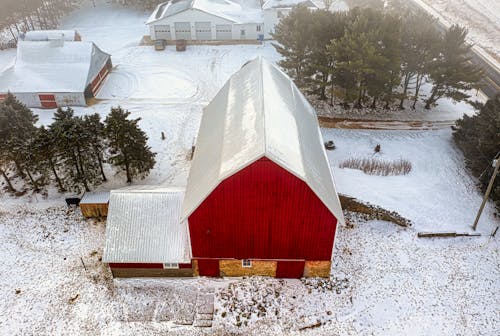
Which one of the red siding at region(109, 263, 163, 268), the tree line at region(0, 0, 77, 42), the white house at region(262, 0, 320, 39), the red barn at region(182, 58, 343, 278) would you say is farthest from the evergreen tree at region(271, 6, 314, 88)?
the tree line at region(0, 0, 77, 42)

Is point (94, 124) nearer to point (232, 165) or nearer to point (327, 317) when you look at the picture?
point (232, 165)

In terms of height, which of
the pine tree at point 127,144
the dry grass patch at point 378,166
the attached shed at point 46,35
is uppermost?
the attached shed at point 46,35

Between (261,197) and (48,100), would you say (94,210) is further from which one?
(48,100)

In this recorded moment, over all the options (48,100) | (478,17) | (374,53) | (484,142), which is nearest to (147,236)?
(484,142)

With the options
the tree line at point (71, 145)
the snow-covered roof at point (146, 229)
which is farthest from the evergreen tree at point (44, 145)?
the snow-covered roof at point (146, 229)

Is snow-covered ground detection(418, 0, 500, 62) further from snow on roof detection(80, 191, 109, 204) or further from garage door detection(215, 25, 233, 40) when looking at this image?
snow on roof detection(80, 191, 109, 204)

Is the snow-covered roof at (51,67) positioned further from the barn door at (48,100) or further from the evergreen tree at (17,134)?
the evergreen tree at (17,134)
